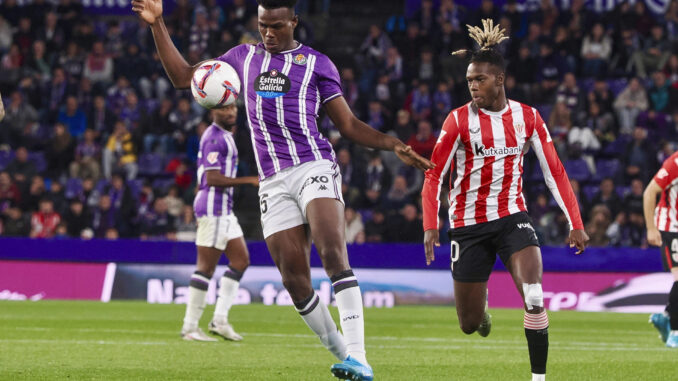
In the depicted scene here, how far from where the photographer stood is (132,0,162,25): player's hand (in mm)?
6555

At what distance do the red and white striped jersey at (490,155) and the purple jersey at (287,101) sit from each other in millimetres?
1105

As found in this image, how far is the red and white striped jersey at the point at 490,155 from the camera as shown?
7531 millimetres

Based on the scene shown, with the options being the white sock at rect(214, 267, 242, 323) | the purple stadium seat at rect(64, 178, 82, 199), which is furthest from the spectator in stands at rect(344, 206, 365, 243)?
the white sock at rect(214, 267, 242, 323)

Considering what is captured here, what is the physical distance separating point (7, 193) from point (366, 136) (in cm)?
1491

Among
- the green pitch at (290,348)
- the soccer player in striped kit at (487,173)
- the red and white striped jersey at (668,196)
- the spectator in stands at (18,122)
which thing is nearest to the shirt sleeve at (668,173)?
the red and white striped jersey at (668,196)

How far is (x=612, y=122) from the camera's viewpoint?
20.6 meters

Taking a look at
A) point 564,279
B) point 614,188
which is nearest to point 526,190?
point 614,188

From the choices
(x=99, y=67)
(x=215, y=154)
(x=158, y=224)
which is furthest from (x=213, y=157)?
(x=99, y=67)

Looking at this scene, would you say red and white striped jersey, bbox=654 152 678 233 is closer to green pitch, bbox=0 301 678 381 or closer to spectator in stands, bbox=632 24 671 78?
green pitch, bbox=0 301 678 381

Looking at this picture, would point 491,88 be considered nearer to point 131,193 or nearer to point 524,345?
point 524,345

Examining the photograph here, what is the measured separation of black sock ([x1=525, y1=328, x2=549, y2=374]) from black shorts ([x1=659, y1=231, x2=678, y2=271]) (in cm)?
428

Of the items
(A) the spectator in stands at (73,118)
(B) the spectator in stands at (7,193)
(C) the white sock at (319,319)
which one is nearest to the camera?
(C) the white sock at (319,319)

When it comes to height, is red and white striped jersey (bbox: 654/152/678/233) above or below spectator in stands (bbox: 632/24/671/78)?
below

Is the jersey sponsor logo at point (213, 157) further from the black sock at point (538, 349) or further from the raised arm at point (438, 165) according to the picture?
the black sock at point (538, 349)
